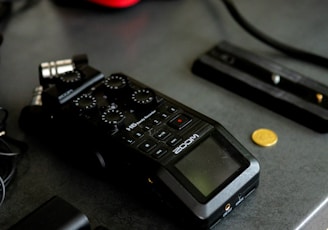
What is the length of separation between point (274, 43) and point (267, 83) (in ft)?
0.31

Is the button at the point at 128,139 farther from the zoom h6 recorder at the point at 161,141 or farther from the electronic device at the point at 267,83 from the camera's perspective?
the electronic device at the point at 267,83

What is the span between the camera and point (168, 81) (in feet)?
2.25

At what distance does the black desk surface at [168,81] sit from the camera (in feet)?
1.73

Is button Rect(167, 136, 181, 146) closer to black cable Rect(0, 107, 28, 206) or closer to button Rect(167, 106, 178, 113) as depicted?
button Rect(167, 106, 178, 113)

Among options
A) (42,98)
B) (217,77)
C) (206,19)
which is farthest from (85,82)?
(206,19)

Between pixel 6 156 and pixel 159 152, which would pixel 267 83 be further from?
pixel 6 156

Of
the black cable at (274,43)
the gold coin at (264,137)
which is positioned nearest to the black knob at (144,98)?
the gold coin at (264,137)

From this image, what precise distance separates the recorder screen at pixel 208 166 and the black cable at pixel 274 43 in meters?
0.23

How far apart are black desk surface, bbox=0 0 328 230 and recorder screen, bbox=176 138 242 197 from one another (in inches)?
1.6

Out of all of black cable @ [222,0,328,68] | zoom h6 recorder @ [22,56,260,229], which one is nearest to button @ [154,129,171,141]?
zoom h6 recorder @ [22,56,260,229]

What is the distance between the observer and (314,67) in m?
0.69

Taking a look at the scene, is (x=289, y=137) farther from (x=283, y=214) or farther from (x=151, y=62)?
(x=151, y=62)

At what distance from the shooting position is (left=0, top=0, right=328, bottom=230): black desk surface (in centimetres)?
53

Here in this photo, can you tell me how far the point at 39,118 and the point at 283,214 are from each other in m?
0.27
